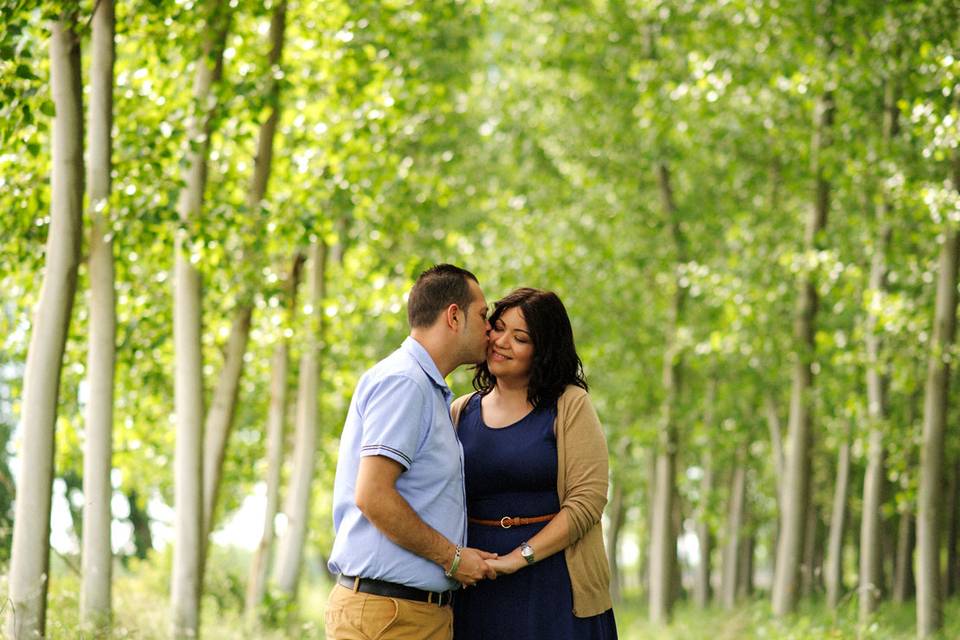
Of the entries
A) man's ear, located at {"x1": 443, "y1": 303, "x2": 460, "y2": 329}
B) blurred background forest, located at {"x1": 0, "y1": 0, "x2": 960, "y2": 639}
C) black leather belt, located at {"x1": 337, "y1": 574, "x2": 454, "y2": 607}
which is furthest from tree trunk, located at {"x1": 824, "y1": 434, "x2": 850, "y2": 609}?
black leather belt, located at {"x1": 337, "y1": 574, "x2": 454, "y2": 607}

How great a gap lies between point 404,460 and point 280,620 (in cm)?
999

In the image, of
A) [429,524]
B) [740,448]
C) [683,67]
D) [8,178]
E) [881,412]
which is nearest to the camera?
[429,524]

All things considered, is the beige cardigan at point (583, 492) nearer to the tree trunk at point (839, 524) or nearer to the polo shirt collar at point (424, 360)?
the polo shirt collar at point (424, 360)

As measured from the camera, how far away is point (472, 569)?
470 cm

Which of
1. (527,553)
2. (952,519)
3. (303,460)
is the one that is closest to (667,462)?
(952,519)

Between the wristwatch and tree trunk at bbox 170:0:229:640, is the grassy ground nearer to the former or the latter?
tree trunk at bbox 170:0:229:640

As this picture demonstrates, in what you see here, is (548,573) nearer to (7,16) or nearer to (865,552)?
(7,16)

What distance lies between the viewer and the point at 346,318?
41.3ft

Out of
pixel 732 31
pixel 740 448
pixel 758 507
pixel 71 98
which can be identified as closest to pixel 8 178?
pixel 71 98

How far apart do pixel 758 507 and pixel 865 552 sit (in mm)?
18905

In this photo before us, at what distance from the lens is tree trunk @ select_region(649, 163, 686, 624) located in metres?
19.5

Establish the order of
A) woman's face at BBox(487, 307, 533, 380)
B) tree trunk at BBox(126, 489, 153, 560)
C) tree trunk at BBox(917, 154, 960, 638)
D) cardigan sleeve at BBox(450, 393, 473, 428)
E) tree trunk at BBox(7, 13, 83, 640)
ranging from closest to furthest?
woman's face at BBox(487, 307, 533, 380)
cardigan sleeve at BBox(450, 393, 473, 428)
tree trunk at BBox(7, 13, 83, 640)
tree trunk at BBox(917, 154, 960, 638)
tree trunk at BBox(126, 489, 153, 560)

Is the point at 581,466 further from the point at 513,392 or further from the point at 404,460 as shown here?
the point at 404,460

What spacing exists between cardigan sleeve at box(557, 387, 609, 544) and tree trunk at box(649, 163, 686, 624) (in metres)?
14.5
